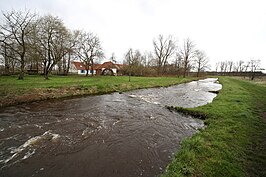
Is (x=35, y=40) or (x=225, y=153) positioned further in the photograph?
(x=35, y=40)

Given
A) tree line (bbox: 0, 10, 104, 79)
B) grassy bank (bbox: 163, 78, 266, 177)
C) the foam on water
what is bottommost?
the foam on water

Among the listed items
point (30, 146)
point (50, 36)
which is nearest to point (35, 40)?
point (50, 36)

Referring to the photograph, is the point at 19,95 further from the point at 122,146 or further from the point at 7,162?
the point at 122,146

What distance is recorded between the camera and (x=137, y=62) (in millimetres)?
63375

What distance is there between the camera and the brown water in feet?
16.7

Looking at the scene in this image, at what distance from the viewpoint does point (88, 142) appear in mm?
6875

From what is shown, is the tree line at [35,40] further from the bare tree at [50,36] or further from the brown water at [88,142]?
the brown water at [88,142]

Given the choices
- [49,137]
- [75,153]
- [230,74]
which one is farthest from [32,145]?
[230,74]

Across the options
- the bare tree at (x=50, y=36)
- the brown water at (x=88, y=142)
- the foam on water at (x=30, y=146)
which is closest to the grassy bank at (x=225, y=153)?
the brown water at (x=88, y=142)

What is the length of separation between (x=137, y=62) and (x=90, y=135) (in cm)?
5759

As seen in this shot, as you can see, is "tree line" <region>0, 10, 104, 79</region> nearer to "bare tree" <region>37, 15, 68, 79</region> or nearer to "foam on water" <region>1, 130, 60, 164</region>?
"bare tree" <region>37, 15, 68, 79</region>

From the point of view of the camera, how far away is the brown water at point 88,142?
510 cm

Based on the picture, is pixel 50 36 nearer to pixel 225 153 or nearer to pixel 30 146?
pixel 30 146

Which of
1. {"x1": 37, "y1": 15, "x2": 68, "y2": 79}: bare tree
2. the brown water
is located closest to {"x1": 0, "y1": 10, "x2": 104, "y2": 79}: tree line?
{"x1": 37, "y1": 15, "x2": 68, "y2": 79}: bare tree
